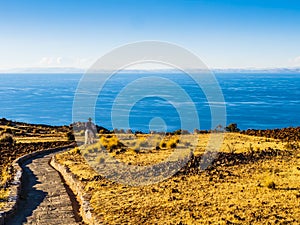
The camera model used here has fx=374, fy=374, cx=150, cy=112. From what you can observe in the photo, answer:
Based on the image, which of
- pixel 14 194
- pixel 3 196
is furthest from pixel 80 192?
pixel 3 196

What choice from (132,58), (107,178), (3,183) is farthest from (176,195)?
(132,58)

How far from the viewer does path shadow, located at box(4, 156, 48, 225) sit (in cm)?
1001

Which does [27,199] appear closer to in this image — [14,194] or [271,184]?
[14,194]

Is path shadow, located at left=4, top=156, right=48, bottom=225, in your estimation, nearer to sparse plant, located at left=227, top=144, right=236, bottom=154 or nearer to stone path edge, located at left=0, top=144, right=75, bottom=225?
stone path edge, located at left=0, top=144, right=75, bottom=225

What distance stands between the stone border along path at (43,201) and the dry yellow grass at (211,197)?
76cm

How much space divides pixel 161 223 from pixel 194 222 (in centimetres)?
79

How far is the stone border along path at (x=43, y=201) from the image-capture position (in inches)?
393

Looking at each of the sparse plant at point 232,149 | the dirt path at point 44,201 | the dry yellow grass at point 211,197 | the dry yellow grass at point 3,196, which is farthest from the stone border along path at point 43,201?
the sparse plant at point 232,149

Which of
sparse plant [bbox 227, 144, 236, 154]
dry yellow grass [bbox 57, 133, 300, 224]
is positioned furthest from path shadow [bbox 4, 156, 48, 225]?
sparse plant [bbox 227, 144, 236, 154]

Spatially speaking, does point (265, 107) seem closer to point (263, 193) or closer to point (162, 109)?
point (162, 109)

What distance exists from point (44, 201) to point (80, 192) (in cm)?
122

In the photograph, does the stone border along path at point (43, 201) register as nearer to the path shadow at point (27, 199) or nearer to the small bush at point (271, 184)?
the path shadow at point (27, 199)

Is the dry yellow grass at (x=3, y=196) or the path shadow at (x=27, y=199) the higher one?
the dry yellow grass at (x=3, y=196)

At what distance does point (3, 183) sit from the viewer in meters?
13.3
